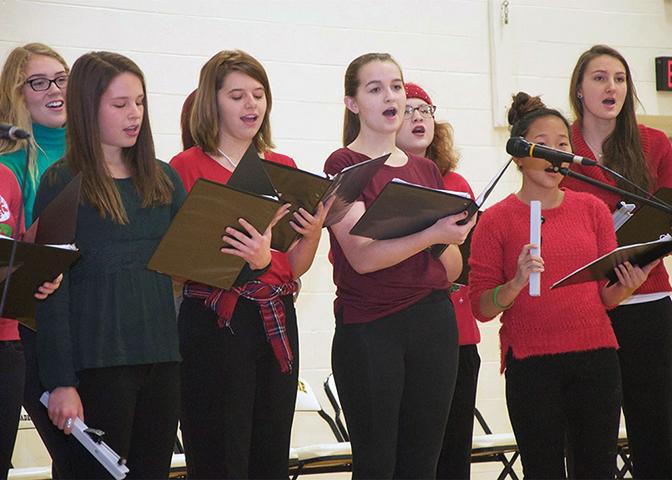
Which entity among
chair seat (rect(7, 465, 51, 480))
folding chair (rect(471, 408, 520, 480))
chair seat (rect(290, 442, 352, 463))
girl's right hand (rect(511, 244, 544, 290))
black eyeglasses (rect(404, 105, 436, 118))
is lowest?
folding chair (rect(471, 408, 520, 480))

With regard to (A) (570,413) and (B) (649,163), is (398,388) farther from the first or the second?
(B) (649,163)

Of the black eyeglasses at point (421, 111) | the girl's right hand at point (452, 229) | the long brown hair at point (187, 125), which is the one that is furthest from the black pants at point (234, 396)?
the black eyeglasses at point (421, 111)

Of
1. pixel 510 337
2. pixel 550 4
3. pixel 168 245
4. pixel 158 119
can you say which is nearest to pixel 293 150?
pixel 158 119

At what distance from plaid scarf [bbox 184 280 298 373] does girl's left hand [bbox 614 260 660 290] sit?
948 mm

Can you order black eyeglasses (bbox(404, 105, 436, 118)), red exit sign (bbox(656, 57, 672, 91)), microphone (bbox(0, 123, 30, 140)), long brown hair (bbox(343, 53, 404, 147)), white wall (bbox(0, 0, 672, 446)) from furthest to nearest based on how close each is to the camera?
1. red exit sign (bbox(656, 57, 672, 91))
2. white wall (bbox(0, 0, 672, 446))
3. black eyeglasses (bbox(404, 105, 436, 118))
4. long brown hair (bbox(343, 53, 404, 147))
5. microphone (bbox(0, 123, 30, 140))

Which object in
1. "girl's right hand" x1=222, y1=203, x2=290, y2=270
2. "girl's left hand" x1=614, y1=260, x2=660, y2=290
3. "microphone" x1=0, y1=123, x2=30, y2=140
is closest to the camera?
"microphone" x1=0, y1=123, x2=30, y2=140

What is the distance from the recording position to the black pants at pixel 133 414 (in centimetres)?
187

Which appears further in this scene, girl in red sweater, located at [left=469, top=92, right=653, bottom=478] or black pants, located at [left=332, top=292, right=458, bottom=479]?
girl in red sweater, located at [left=469, top=92, right=653, bottom=478]

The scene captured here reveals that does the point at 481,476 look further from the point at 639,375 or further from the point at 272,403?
the point at 272,403

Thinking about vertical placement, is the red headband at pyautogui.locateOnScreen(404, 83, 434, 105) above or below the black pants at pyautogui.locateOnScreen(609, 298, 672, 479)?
above

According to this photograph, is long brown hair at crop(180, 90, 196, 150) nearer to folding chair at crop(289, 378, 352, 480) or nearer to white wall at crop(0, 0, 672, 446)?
folding chair at crop(289, 378, 352, 480)

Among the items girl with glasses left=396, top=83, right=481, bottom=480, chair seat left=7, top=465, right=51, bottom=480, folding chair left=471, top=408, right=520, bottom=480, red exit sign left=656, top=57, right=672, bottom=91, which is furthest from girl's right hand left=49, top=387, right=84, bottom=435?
red exit sign left=656, top=57, right=672, bottom=91

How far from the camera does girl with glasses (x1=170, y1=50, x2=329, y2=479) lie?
83.0 inches

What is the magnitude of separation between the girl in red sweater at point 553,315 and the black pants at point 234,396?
2.10 ft
